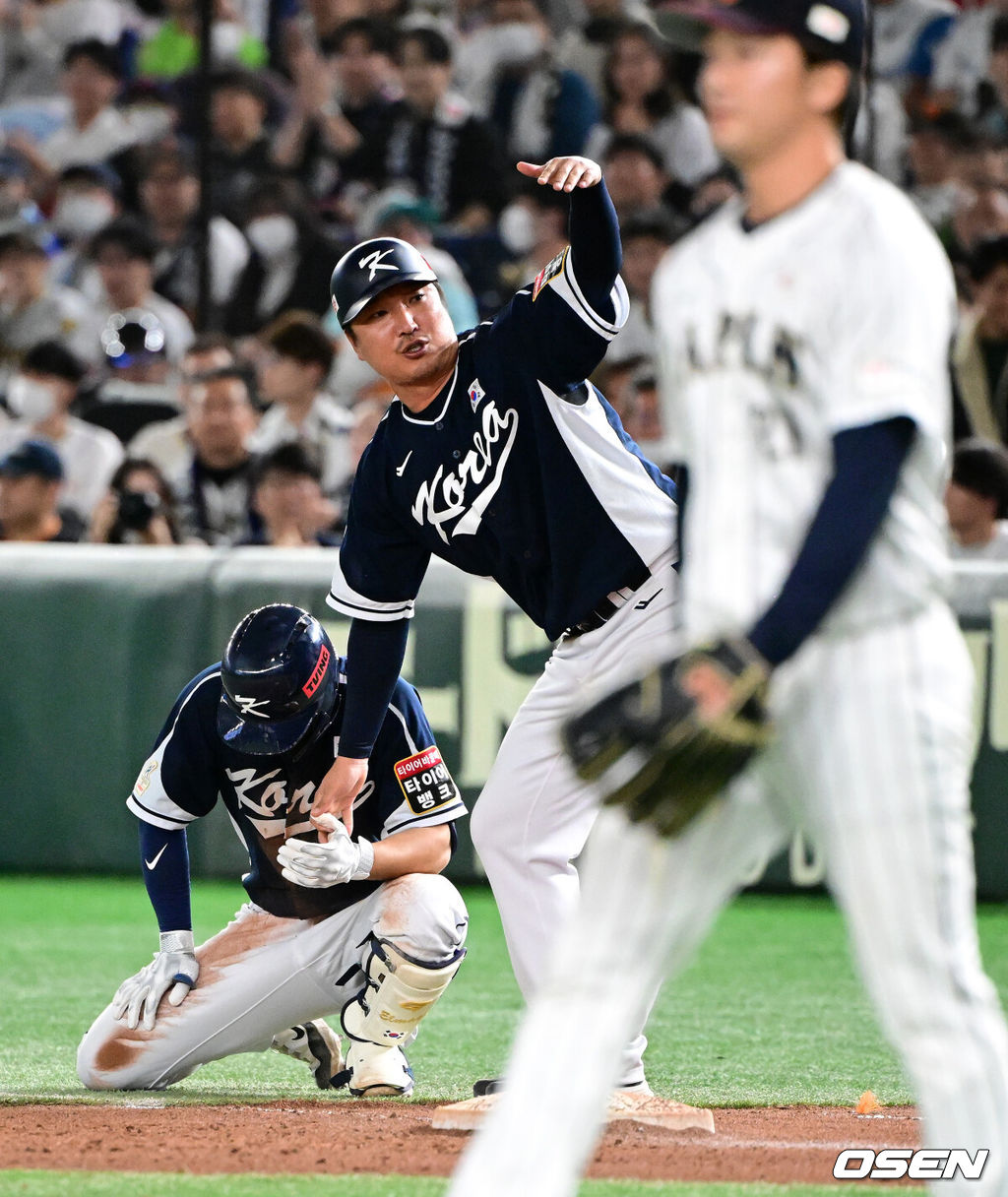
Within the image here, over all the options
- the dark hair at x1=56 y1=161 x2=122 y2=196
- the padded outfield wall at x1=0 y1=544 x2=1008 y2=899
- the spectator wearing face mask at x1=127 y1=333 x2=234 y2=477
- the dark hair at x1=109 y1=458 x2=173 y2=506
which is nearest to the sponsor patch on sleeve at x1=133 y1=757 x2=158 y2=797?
the padded outfield wall at x1=0 y1=544 x2=1008 y2=899

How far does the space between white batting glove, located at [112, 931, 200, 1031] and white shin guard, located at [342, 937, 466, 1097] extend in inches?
16.0

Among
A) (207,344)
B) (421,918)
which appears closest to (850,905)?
(421,918)

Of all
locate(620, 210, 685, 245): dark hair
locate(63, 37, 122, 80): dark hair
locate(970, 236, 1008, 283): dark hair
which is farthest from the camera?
locate(63, 37, 122, 80): dark hair

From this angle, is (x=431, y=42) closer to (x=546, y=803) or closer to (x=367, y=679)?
(x=367, y=679)

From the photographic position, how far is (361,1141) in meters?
3.57

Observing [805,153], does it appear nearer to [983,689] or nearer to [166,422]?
[983,689]

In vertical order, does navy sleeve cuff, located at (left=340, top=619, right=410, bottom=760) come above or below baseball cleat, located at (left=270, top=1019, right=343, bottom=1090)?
above

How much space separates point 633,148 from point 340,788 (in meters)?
6.38

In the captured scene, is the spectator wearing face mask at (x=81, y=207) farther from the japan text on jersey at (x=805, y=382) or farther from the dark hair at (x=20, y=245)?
the japan text on jersey at (x=805, y=382)

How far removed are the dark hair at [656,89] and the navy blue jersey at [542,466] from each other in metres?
6.85

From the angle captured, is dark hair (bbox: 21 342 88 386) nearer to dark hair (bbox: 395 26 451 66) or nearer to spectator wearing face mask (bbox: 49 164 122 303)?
spectator wearing face mask (bbox: 49 164 122 303)

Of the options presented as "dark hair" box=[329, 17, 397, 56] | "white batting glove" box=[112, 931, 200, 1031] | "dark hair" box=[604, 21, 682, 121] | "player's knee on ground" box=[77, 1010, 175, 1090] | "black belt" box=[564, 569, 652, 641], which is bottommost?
"player's knee on ground" box=[77, 1010, 175, 1090]

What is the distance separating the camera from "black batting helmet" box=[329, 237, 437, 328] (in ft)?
13.2

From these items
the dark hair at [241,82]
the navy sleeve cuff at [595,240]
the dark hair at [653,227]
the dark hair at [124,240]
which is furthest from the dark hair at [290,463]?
the dark hair at [241,82]
